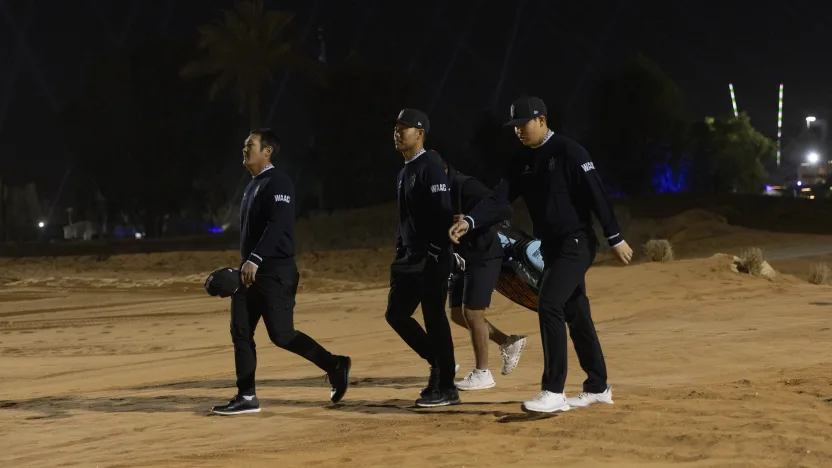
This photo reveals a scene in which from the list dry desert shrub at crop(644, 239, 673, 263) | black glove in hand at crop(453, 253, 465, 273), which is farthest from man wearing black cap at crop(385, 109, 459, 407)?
dry desert shrub at crop(644, 239, 673, 263)

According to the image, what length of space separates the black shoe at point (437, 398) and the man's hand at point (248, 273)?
147cm

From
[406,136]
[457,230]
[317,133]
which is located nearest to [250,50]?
[317,133]

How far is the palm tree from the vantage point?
51500 mm

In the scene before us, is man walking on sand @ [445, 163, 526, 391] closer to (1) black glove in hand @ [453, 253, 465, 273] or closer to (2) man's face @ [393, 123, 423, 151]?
(1) black glove in hand @ [453, 253, 465, 273]

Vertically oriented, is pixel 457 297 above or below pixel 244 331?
above

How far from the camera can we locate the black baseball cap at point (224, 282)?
8.52m

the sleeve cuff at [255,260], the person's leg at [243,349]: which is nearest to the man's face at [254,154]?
the sleeve cuff at [255,260]

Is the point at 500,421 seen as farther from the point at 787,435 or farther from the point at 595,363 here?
the point at 787,435

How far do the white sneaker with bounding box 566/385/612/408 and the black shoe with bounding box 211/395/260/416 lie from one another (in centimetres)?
226

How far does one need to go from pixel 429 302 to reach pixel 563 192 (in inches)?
54.1

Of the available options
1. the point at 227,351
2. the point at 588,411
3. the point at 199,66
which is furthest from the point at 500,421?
the point at 199,66

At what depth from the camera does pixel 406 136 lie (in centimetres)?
864

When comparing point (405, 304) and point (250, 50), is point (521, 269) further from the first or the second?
point (250, 50)

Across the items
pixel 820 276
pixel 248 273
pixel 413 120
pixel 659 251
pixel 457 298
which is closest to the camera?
pixel 248 273
